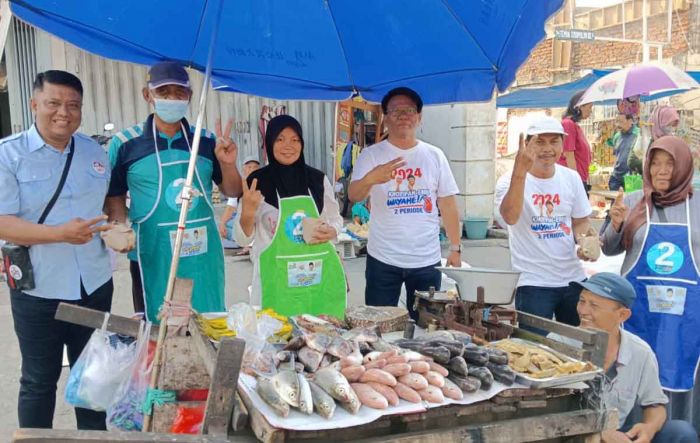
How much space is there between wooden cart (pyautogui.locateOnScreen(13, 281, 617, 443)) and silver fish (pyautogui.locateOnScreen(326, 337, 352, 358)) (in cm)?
34

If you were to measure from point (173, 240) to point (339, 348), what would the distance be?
133cm

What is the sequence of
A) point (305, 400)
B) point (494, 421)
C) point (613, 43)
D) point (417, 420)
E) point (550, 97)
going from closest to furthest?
point (305, 400), point (417, 420), point (494, 421), point (550, 97), point (613, 43)

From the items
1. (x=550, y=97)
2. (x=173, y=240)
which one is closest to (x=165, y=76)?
(x=173, y=240)

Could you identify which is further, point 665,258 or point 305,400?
point 665,258

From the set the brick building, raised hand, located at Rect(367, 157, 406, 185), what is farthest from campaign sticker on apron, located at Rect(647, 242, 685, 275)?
the brick building

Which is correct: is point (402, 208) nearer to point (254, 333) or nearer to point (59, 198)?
point (254, 333)

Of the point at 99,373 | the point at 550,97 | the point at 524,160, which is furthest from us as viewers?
the point at 550,97

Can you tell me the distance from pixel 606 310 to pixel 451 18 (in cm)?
173

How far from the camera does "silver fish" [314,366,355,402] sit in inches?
77.9

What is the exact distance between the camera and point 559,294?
3674 millimetres

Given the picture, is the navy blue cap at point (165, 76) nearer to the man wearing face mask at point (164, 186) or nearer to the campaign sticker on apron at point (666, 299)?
the man wearing face mask at point (164, 186)

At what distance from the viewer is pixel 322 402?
1.94 meters

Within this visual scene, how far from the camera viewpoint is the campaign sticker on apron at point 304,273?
3.41m

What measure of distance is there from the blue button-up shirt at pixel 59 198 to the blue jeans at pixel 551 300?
2.47m
